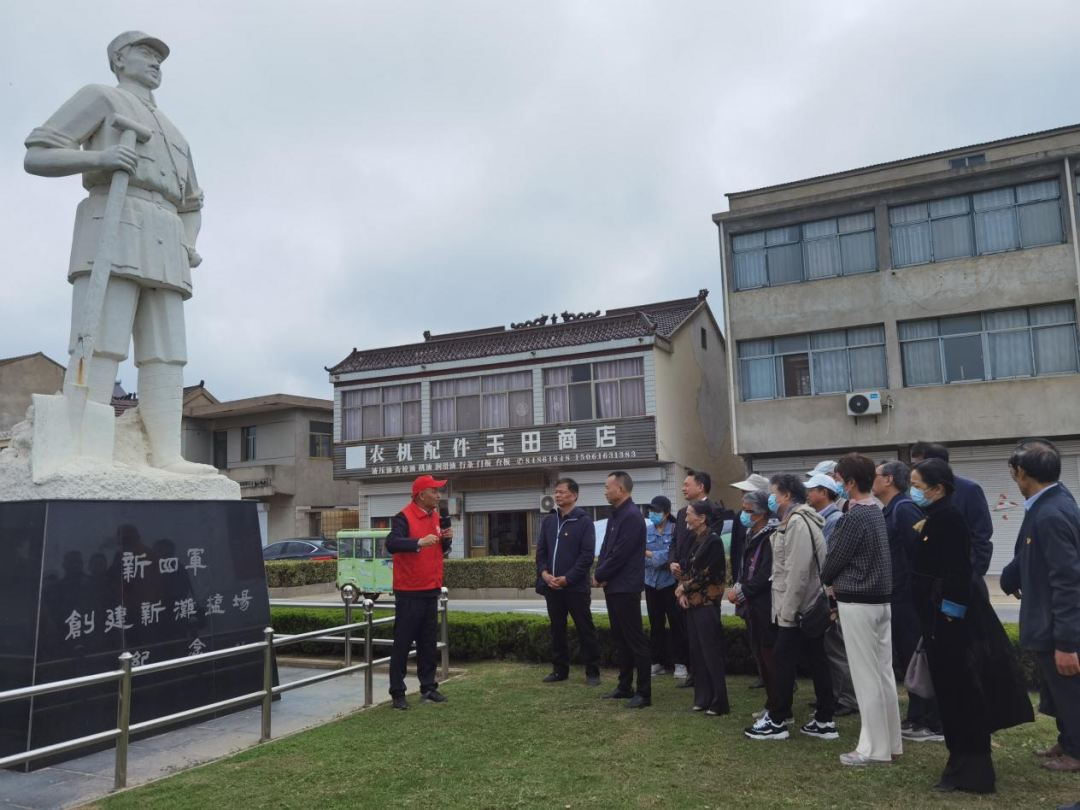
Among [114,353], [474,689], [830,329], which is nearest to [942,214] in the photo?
[830,329]

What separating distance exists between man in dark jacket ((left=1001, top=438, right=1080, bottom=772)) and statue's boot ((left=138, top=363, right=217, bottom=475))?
5.69 meters

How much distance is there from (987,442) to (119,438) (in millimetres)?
18128

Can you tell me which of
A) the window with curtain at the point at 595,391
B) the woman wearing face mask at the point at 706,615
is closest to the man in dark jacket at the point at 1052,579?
the woman wearing face mask at the point at 706,615

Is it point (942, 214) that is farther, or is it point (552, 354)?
point (552, 354)

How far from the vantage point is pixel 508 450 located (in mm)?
24000

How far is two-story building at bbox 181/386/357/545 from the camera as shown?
29.6m

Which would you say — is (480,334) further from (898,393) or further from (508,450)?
(898,393)

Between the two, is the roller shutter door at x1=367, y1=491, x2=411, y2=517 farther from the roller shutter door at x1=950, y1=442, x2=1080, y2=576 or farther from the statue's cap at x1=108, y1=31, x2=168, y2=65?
the statue's cap at x1=108, y1=31, x2=168, y2=65

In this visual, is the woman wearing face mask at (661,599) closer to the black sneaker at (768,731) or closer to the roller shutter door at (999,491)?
the black sneaker at (768,731)

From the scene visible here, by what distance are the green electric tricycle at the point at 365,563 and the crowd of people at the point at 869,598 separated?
1029 centimetres

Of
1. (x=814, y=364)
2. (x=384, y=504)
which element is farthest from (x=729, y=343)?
(x=384, y=504)

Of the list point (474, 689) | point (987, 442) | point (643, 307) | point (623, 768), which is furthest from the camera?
point (643, 307)

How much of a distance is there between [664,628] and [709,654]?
1.90m

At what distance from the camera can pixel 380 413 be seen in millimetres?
26266
